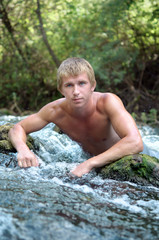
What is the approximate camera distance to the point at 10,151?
341cm

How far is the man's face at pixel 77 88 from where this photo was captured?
300cm

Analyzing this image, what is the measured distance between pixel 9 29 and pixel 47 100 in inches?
85.9

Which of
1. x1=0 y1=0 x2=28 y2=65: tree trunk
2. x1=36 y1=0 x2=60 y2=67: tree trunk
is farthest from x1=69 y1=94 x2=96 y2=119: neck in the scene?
x1=0 y1=0 x2=28 y2=65: tree trunk

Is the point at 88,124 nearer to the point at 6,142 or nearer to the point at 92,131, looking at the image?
the point at 92,131

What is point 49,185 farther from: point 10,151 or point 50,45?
point 50,45

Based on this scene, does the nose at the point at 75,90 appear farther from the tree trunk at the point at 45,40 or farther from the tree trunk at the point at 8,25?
the tree trunk at the point at 8,25

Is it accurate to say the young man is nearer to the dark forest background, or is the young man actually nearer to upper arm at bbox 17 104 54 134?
upper arm at bbox 17 104 54 134

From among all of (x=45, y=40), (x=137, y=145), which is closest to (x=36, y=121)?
(x=137, y=145)

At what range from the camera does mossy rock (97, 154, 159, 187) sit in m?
2.58

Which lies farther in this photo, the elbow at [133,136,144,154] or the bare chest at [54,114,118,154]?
the bare chest at [54,114,118,154]

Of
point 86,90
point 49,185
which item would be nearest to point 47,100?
point 86,90

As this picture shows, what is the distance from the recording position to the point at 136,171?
2605 mm

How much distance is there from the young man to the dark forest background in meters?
3.51

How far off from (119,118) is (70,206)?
1.15m
